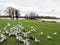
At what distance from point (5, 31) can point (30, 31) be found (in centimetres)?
181

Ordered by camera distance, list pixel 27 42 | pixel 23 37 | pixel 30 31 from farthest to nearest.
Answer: pixel 30 31 → pixel 23 37 → pixel 27 42

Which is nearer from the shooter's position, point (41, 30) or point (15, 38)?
point (15, 38)

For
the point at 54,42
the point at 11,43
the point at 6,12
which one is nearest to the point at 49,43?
the point at 54,42

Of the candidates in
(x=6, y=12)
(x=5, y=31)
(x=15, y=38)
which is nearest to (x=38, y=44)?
(x=15, y=38)

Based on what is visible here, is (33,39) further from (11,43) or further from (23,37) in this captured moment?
(11,43)

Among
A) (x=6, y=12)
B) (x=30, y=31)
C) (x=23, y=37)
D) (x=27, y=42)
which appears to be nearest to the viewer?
(x=27, y=42)

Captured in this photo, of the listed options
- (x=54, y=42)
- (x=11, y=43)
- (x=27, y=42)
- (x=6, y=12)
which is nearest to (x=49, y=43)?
(x=54, y=42)

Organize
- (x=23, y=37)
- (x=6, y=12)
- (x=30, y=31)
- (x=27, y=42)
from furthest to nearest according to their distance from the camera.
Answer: (x=6, y=12) < (x=30, y=31) < (x=23, y=37) < (x=27, y=42)

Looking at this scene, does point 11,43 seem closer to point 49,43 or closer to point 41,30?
point 49,43

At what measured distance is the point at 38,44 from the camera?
487 inches

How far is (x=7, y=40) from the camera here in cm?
1265

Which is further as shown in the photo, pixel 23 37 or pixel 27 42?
pixel 23 37

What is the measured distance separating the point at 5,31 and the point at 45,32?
2890mm

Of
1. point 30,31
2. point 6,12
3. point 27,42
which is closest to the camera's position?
point 27,42
